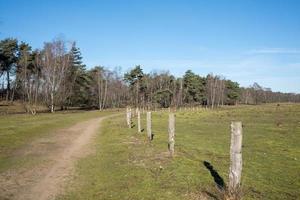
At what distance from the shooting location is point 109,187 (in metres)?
11.5

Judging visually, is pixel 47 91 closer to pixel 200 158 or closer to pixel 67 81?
pixel 67 81

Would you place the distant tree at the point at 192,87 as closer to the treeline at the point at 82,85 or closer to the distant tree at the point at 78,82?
the treeline at the point at 82,85

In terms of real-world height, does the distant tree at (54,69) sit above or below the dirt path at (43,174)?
above

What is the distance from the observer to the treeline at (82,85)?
70.2 meters

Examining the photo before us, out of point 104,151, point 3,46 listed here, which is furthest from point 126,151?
point 3,46

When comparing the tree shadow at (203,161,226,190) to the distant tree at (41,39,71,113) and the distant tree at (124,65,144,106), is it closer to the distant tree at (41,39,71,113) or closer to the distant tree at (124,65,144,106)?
the distant tree at (41,39,71,113)

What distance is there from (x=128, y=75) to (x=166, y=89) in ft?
46.4

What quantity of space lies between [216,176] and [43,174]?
7.19 metres

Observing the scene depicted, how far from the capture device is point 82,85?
9219cm

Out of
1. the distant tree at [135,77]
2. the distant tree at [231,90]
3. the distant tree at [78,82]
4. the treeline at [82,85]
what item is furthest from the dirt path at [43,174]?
the distant tree at [231,90]

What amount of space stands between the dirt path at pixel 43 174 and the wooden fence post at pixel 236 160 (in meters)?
5.72

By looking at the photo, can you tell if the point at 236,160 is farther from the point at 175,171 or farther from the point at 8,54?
the point at 8,54

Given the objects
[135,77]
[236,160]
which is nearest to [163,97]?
[135,77]

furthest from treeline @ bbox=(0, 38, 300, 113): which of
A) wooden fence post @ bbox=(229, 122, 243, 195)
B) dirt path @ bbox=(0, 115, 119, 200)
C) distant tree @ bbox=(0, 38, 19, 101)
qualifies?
wooden fence post @ bbox=(229, 122, 243, 195)
